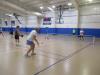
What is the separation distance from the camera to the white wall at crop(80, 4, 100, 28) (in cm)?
1558

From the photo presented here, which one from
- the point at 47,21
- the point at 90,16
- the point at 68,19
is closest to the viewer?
the point at 90,16

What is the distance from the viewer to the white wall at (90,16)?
15583mm

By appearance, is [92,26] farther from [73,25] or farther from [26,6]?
[26,6]

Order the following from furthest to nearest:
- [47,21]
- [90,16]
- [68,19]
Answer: [47,21], [68,19], [90,16]

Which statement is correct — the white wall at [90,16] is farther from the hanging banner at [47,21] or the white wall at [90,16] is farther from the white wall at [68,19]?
the hanging banner at [47,21]

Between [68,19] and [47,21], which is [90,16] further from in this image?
[47,21]

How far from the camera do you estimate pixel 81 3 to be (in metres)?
16.1

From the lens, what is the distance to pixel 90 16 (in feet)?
53.2

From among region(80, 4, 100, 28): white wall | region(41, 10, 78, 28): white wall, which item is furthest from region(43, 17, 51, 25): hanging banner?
region(80, 4, 100, 28): white wall

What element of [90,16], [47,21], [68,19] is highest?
[90,16]

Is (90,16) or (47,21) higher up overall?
(90,16)

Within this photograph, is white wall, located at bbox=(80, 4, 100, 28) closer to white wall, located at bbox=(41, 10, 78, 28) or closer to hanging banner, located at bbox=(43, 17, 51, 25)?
white wall, located at bbox=(41, 10, 78, 28)

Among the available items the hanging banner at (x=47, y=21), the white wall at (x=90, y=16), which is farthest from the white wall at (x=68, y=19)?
the white wall at (x=90, y=16)

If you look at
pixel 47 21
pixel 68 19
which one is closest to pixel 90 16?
pixel 68 19
